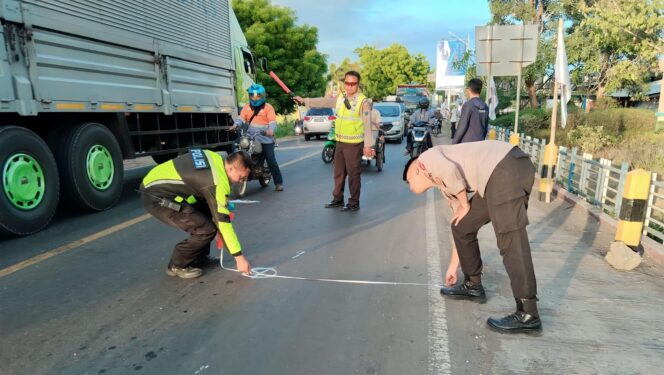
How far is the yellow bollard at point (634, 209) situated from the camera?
481cm

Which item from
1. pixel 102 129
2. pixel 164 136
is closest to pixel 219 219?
pixel 102 129

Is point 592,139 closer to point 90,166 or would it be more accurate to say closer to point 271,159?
point 271,159

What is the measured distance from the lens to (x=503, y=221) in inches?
123

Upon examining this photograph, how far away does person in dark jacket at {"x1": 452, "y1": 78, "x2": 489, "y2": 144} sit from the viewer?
6.92 meters

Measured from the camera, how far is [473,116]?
6.98 m

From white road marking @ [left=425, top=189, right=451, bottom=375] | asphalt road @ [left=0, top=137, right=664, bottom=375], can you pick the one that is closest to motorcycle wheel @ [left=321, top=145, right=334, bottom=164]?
asphalt road @ [left=0, top=137, right=664, bottom=375]

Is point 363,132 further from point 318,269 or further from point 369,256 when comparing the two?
point 318,269

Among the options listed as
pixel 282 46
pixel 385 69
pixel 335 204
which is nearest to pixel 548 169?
pixel 335 204

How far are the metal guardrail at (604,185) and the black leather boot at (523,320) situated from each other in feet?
9.62

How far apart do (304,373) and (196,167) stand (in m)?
1.87

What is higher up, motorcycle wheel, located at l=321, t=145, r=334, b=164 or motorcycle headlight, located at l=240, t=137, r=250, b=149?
motorcycle headlight, located at l=240, t=137, r=250, b=149

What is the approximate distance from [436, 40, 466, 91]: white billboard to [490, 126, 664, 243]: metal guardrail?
99.5 feet

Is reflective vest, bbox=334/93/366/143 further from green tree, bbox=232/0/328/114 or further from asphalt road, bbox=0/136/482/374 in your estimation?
green tree, bbox=232/0/328/114

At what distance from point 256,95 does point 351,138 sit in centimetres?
221
